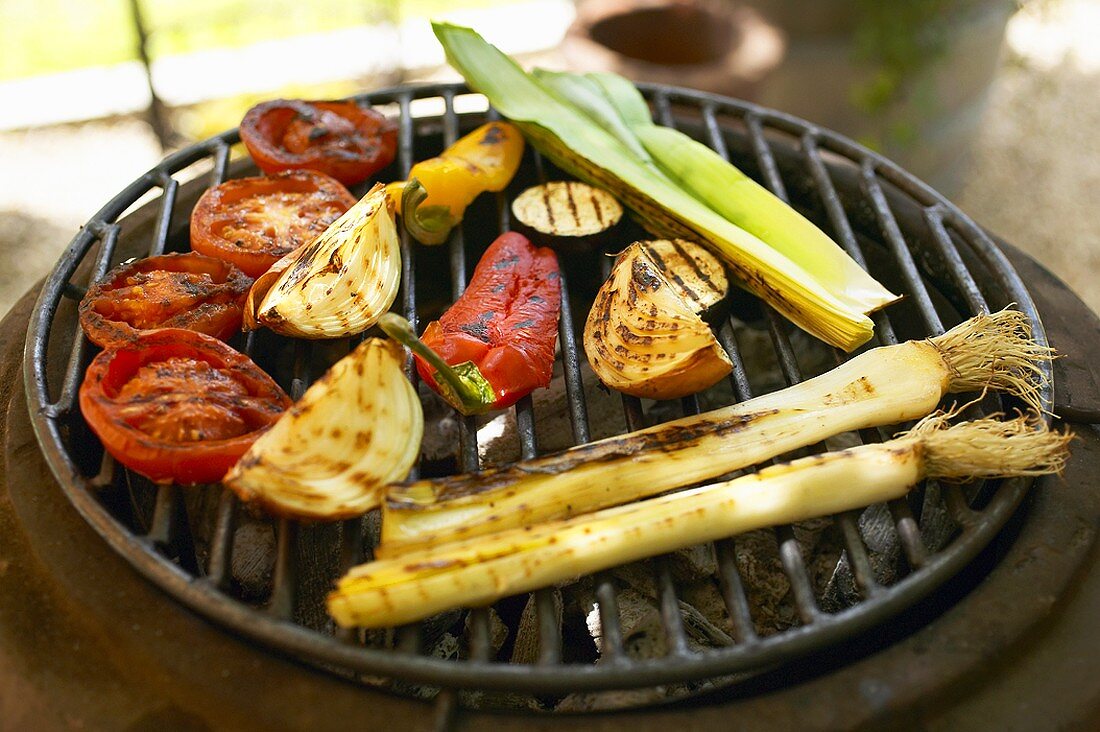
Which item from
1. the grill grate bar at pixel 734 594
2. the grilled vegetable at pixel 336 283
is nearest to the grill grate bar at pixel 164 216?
the grilled vegetable at pixel 336 283

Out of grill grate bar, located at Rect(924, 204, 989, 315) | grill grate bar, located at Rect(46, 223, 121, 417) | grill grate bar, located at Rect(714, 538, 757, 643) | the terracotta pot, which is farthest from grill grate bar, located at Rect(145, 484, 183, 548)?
the terracotta pot

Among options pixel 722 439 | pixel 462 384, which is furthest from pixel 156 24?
pixel 722 439

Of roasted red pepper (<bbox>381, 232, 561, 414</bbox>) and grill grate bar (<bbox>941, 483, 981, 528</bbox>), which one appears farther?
roasted red pepper (<bbox>381, 232, 561, 414</bbox>)

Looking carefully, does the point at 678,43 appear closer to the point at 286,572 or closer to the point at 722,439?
the point at 722,439

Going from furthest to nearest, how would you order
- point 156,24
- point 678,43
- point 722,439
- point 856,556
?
point 156,24, point 678,43, point 722,439, point 856,556

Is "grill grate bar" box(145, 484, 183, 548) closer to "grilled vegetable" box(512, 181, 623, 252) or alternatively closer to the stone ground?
"grilled vegetable" box(512, 181, 623, 252)

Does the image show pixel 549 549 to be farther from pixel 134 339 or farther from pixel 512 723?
pixel 134 339
